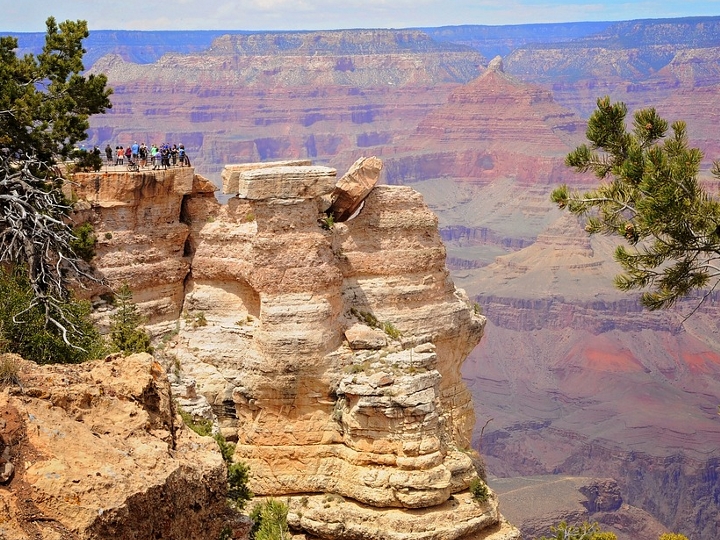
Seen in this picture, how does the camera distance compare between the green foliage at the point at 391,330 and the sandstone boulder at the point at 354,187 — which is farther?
the sandstone boulder at the point at 354,187

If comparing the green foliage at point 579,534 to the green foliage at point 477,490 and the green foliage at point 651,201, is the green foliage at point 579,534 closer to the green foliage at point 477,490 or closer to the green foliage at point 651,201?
the green foliage at point 477,490

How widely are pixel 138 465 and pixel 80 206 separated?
638 inches

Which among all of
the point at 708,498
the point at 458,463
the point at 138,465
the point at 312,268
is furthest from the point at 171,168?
the point at 708,498

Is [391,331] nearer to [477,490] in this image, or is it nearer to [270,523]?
[477,490]

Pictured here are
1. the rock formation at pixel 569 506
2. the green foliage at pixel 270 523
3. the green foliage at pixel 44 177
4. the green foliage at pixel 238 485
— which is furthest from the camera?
the rock formation at pixel 569 506

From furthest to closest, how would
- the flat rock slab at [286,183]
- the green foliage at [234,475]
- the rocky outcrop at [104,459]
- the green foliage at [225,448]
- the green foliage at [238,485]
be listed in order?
the flat rock slab at [286,183]
the green foliage at [225,448]
the green foliage at [238,485]
the green foliage at [234,475]
the rocky outcrop at [104,459]

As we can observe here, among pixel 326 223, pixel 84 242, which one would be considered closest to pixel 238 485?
pixel 84 242

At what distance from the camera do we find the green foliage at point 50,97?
28734mm

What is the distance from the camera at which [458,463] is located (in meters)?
29.3

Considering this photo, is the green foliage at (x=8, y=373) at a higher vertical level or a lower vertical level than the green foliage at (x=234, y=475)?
higher

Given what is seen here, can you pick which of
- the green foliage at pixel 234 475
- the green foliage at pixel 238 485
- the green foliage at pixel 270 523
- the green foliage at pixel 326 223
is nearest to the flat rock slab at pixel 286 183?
the green foliage at pixel 326 223

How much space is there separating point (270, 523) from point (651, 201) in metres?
10.8

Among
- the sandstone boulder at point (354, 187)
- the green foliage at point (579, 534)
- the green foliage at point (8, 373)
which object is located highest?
the sandstone boulder at point (354, 187)

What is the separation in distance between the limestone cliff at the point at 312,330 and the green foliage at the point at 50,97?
162cm
